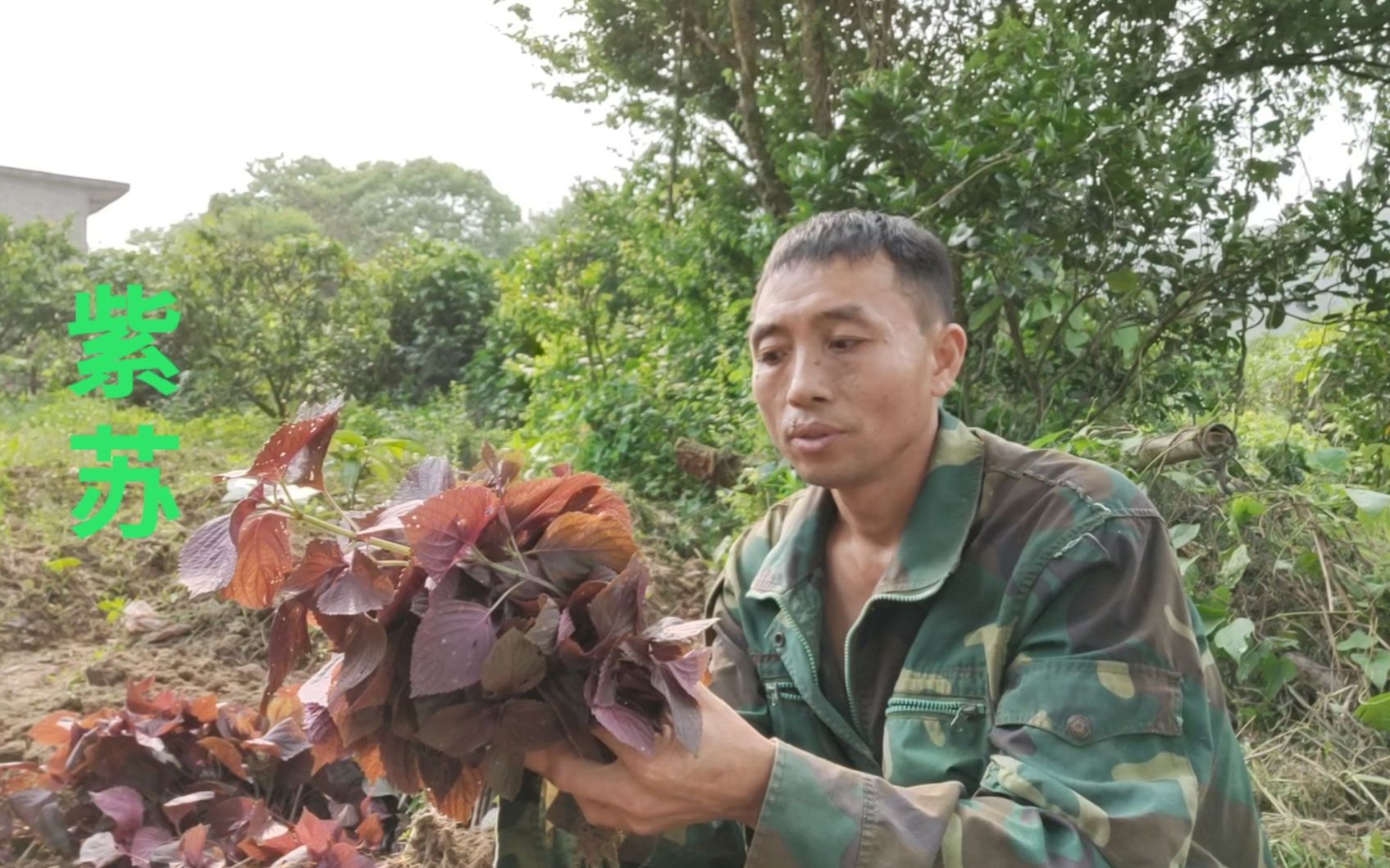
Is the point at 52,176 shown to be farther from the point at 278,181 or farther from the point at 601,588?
the point at 278,181

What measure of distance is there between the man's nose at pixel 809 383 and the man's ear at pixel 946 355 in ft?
0.69

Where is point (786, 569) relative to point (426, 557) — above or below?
below

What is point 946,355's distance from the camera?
1745 mm

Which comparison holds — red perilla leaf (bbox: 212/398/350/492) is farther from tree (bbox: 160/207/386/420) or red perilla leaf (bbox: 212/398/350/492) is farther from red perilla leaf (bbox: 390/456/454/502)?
tree (bbox: 160/207/386/420)

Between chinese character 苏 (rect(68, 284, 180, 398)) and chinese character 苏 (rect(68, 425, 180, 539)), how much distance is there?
775mm

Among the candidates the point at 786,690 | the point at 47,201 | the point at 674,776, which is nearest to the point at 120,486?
the point at 786,690

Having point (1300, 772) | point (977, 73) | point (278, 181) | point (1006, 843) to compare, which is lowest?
point (1300, 772)

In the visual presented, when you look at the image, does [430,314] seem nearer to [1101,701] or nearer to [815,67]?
[815,67]

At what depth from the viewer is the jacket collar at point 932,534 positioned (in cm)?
163

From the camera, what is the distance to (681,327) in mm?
6090

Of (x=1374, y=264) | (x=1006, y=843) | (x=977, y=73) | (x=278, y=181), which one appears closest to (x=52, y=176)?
(x=977, y=73)

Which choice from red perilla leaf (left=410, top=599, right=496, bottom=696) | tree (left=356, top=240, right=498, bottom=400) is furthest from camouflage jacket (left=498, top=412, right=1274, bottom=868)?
tree (left=356, top=240, right=498, bottom=400)

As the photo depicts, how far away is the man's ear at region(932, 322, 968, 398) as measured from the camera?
1.73 metres

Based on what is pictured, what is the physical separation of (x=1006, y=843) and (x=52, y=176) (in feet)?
38.7
